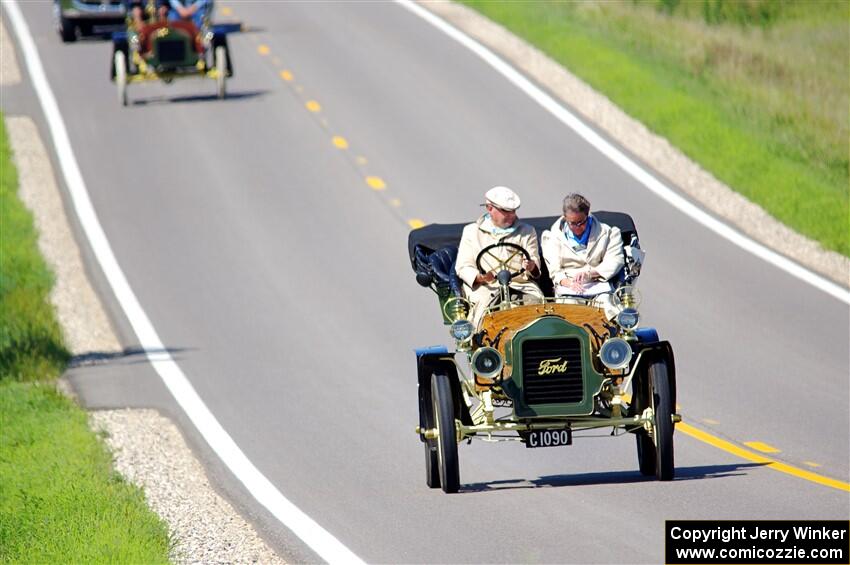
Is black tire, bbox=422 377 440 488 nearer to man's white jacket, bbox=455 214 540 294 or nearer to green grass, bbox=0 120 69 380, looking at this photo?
man's white jacket, bbox=455 214 540 294

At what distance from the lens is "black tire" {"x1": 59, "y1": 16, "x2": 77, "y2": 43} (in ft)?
113

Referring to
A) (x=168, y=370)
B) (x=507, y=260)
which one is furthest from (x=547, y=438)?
(x=168, y=370)

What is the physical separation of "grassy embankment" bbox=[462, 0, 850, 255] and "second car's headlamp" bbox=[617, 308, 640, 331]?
1162 cm

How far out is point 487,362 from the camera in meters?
10.9

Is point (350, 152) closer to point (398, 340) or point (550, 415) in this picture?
point (398, 340)

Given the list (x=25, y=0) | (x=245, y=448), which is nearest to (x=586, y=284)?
(x=245, y=448)

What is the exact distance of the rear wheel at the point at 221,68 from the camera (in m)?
29.0

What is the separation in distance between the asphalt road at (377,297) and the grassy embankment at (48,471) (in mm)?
737

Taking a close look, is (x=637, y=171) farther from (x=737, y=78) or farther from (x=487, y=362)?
(x=487, y=362)

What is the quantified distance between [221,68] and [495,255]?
1820 cm

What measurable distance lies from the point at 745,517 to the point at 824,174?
1482 cm

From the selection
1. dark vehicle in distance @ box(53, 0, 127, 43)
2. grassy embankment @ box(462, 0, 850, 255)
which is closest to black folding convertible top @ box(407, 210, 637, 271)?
grassy embankment @ box(462, 0, 850, 255)

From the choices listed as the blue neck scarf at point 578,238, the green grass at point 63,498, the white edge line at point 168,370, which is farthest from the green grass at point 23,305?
the blue neck scarf at point 578,238

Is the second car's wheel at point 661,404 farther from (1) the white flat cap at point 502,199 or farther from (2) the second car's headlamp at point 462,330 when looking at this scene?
(1) the white flat cap at point 502,199
